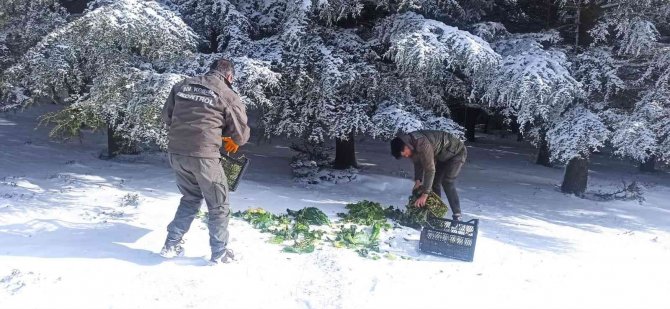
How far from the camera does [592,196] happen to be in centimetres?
906

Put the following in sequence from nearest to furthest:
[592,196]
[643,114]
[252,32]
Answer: [643,114] < [252,32] < [592,196]

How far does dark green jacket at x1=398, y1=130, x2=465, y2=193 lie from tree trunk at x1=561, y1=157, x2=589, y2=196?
13.9ft

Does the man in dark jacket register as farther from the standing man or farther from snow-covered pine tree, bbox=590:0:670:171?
snow-covered pine tree, bbox=590:0:670:171

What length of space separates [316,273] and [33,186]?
14.1 ft

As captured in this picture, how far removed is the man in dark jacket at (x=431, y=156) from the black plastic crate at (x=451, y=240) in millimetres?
411

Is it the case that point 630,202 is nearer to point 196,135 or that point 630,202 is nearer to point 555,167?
point 555,167

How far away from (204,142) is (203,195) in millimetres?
435

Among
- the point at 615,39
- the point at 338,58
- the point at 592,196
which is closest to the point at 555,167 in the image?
the point at 592,196

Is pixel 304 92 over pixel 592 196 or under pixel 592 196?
over

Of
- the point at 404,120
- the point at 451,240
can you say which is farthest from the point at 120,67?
the point at 451,240

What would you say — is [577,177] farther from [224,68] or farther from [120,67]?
[120,67]

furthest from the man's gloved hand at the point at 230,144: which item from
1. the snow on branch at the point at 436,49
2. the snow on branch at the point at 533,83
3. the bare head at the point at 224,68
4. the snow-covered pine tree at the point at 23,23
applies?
the snow-covered pine tree at the point at 23,23

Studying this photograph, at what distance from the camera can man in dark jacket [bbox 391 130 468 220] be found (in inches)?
208

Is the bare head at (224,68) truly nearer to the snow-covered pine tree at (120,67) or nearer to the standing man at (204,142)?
the standing man at (204,142)
